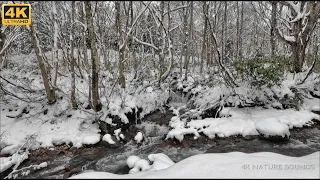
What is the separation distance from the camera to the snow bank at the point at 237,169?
364 cm

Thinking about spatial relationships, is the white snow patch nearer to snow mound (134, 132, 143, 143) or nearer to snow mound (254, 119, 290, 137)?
snow mound (134, 132, 143, 143)

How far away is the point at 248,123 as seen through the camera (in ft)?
23.7

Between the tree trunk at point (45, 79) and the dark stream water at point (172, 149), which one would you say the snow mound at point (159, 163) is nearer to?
the dark stream water at point (172, 149)

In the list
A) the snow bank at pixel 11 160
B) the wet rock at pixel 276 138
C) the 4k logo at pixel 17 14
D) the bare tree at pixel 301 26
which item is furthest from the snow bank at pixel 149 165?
the bare tree at pixel 301 26

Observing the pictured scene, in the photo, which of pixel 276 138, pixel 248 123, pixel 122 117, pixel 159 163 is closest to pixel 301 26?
pixel 248 123

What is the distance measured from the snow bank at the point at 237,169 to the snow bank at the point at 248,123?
216 centimetres

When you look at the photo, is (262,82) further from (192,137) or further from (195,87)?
(195,87)

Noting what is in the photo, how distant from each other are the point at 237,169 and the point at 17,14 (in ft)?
23.5

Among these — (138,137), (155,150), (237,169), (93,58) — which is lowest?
(155,150)

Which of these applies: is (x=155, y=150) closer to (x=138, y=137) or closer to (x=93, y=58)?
(x=138, y=137)

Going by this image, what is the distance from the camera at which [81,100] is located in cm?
905

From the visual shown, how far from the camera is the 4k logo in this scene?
21.0 feet

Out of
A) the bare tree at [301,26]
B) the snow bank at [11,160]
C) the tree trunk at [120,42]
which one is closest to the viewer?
the snow bank at [11,160]

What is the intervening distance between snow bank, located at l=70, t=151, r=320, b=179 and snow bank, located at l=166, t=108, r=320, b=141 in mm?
2159
